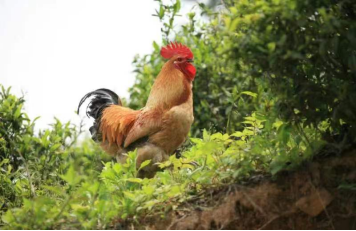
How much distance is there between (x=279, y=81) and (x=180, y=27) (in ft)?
13.5

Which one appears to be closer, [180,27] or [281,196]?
[281,196]

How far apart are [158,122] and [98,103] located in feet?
4.29

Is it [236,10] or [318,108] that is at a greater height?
[236,10]

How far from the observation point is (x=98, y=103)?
6168 millimetres

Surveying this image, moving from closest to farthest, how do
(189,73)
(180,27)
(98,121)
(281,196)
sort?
(281,196) < (189,73) < (98,121) < (180,27)

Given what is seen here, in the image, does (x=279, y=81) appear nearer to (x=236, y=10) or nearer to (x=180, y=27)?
(x=236, y=10)

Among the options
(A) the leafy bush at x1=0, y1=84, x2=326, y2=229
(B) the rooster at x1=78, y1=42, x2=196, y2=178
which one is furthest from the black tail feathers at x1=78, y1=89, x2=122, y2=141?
(A) the leafy bush at x1=0, y1=84, x2=326, y2=229

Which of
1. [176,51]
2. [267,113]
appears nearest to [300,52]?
[267,113]

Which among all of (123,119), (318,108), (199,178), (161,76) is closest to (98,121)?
(123,119)

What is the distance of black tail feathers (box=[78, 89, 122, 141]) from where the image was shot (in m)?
6.00

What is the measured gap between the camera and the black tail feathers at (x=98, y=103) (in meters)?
6.00

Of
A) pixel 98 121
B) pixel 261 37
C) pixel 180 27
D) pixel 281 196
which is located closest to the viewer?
pixel 261 37

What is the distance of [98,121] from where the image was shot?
5.97 metres

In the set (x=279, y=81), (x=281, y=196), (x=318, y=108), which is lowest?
(x=281, y=196)
